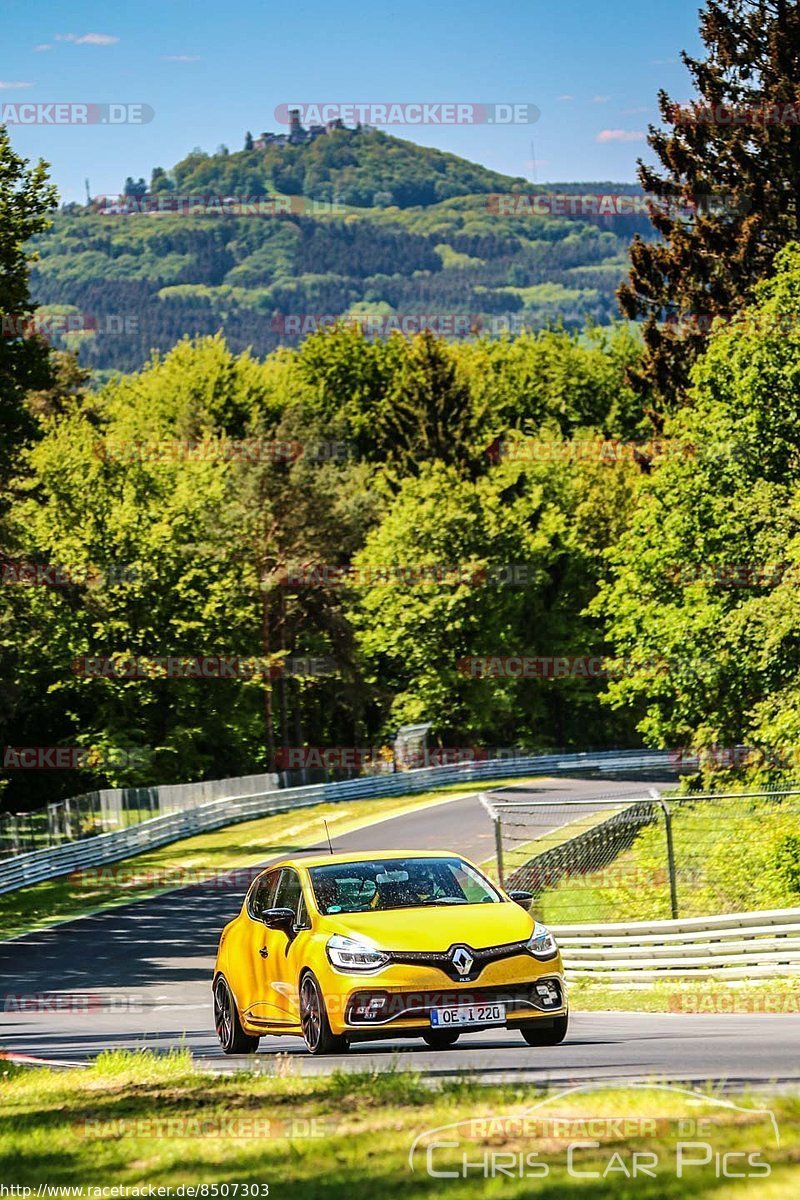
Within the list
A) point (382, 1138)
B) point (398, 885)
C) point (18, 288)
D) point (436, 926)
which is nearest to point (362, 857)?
point (398, 885)

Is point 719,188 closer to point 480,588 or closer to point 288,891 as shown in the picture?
point 480,588

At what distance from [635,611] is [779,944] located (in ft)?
89.0

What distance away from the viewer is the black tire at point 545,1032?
38.9ft

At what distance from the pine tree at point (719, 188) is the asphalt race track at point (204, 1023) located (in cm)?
1714

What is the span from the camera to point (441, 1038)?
40.4ft

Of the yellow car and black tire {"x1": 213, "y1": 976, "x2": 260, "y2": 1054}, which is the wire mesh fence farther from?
the yellow car

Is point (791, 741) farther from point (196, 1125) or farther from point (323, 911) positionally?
point (196, 1125)

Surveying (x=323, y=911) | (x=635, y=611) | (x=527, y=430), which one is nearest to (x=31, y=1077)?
(x=323, y=911)

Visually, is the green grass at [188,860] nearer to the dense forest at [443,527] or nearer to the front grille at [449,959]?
the dense forest at [443,527]

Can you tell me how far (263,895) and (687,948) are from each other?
7311mm

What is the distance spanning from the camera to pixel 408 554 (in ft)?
244

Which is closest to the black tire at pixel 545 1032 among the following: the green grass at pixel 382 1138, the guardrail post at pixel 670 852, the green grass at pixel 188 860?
the green grass at pixel 382 1138

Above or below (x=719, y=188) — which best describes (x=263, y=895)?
below

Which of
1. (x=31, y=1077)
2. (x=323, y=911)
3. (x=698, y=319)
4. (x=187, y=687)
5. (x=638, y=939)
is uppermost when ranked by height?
(x=698, y=319)
